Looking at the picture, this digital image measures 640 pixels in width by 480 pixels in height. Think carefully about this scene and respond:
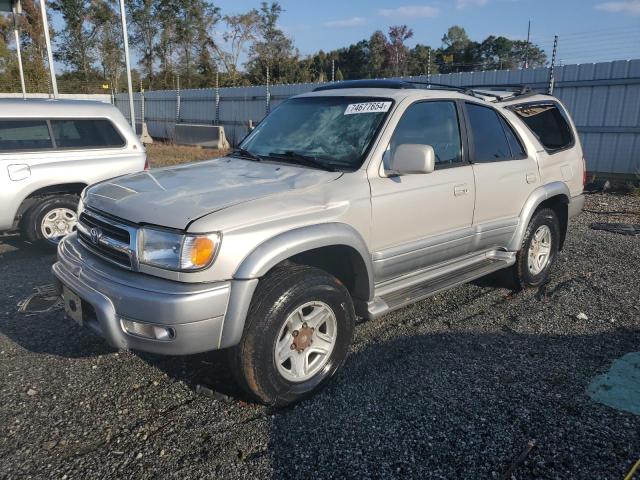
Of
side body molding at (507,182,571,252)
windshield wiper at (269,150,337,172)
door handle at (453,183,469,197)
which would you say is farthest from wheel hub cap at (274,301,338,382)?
side body molding at (507,182,571,252)

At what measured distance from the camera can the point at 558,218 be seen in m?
5.30

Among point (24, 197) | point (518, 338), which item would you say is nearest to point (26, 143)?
point (24, 197)

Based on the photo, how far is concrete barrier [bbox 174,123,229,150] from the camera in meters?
18.2

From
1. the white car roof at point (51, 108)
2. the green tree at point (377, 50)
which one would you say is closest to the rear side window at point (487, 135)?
the white car roof at point (51, 108)

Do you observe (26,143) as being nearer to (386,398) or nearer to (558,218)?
(386,398)

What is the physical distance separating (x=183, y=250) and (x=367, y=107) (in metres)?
1.85

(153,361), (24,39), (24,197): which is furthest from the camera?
(24,39)

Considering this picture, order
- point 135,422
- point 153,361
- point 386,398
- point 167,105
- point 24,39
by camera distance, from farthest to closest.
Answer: point 24,39 < point 167,105 < point 153,361 < point 386,398 < point 135,422

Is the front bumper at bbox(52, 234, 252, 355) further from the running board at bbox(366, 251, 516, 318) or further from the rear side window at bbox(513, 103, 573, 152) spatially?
the rear side window at bbox(513, 103, 573, 152)

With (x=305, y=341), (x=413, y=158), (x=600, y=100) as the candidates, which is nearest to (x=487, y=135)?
(x=413, y=158)

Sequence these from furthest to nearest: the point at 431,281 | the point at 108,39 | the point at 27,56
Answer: the point at 108,39 < the point at 27,56 < the point at 431,281

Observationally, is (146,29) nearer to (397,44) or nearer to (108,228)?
(397,44)

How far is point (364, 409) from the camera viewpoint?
118 inches

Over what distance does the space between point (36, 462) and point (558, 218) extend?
16.3 ft
